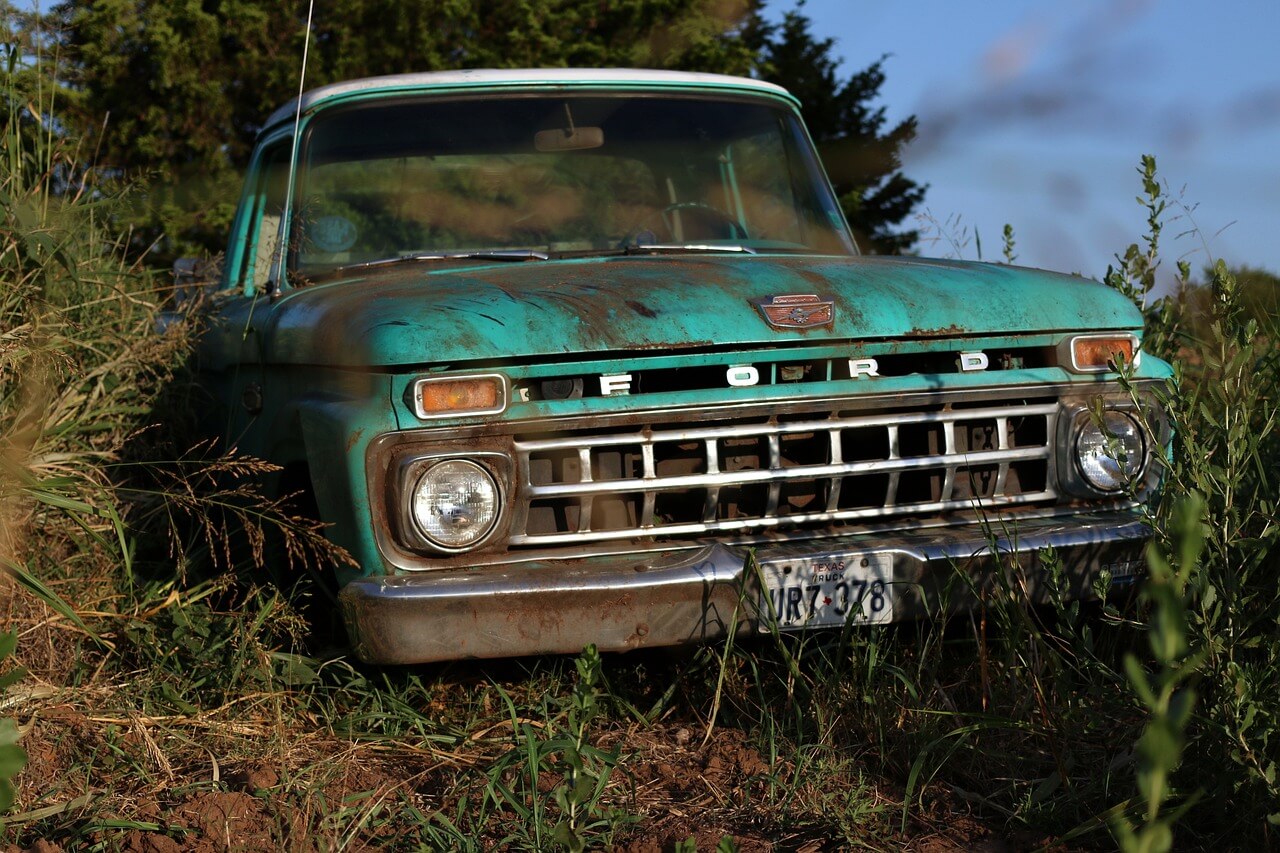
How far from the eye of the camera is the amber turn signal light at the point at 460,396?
288 cm

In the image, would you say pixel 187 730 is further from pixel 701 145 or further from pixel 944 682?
pixel 701 145

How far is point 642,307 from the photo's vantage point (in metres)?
3.05

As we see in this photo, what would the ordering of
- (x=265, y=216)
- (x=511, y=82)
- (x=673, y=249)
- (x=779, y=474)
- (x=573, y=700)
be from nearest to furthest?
(x=573, y=700)
(x=779, y=474)
(x=673, y=249)
(x=511, y=82)
(x=265, y=216)

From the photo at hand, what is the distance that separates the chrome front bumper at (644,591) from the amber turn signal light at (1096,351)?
1.40 ft

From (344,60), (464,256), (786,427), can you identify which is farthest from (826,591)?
(344,60)

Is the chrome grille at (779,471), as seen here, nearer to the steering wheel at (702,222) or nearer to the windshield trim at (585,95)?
the windshield trim at (585,95)

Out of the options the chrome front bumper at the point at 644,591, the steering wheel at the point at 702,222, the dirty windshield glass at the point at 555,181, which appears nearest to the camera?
the chrome front bumper at the point at 644,591

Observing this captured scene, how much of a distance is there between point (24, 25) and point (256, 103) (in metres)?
7.65

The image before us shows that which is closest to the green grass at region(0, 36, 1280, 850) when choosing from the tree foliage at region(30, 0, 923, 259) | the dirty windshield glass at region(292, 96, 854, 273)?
the dirty windshield glass at region(292, 96, 854, 273)

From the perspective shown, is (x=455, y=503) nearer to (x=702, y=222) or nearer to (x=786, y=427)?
(x=786, y=427)

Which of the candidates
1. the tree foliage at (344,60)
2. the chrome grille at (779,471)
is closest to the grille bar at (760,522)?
the chrome grille at (779,471)

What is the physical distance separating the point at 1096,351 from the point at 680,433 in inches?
44.1

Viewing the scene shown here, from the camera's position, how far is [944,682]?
3309 millimetres

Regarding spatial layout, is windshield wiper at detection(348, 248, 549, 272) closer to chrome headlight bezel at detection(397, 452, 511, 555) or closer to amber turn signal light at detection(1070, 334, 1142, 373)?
chrome headlight bezel at detection(397, 452, 511, 555)
